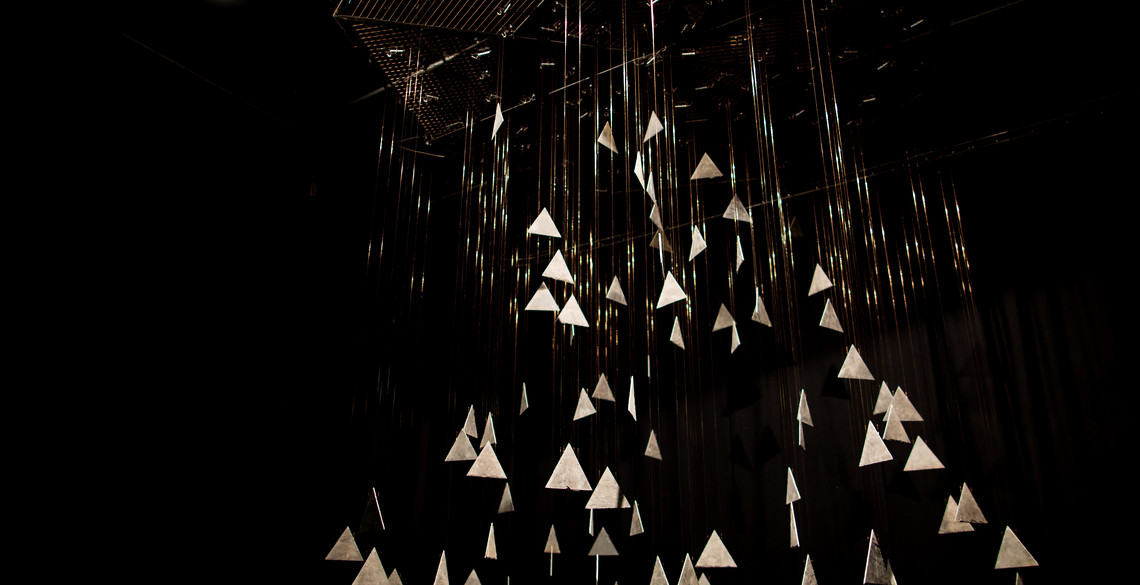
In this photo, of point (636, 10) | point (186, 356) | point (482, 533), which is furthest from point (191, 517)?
point (636, 10)

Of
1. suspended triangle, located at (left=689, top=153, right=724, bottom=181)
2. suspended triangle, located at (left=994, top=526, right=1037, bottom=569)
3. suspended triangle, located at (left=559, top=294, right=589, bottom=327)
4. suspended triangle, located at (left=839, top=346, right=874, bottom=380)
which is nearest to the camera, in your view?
suspended triangle, located at (left=994, top=526, right=1037, bottom=569)

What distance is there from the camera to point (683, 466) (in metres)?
3.08

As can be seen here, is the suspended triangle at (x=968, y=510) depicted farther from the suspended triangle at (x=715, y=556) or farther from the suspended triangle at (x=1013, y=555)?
the suspended triangle at (x=715, y=556)

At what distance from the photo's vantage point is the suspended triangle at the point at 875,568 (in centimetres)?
191

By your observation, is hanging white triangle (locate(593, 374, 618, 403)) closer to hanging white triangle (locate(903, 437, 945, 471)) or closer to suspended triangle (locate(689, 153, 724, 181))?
suspended triangle (locate(689, 153, 724, 181))

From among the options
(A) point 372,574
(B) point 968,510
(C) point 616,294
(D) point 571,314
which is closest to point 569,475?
(D) point 571,314

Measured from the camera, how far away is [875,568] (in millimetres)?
1921

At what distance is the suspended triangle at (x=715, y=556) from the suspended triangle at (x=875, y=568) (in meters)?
0.40

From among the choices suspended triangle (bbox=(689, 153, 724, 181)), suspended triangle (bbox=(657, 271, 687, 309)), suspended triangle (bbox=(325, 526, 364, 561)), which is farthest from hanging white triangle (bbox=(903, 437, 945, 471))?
suspended triangle (bbox=(325, 526, 364, 561))

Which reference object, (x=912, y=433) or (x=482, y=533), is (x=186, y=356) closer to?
(x=482, y=533)

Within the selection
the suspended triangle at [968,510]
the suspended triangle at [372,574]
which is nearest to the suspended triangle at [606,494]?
the suspended triangle at [372,574]

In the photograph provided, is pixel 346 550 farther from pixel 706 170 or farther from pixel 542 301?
pixel 706 170

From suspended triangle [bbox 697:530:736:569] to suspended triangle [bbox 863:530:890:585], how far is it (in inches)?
15.9

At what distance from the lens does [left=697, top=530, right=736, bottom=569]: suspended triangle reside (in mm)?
1981
